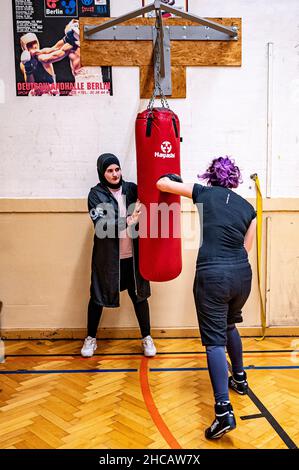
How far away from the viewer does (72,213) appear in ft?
11.8

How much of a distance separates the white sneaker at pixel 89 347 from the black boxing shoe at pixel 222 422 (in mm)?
1293

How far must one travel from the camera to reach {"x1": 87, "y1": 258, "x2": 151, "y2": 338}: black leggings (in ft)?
10.8

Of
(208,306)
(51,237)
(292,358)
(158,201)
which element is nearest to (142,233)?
(158,201)

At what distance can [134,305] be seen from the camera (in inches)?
131

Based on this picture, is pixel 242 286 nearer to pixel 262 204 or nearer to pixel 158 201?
pixel 158 201

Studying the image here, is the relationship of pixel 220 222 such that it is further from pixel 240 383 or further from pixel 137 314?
pixel 137 314

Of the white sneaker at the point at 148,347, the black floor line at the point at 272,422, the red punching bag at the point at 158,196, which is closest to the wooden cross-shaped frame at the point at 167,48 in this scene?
the red punching bag at the point at 158,196

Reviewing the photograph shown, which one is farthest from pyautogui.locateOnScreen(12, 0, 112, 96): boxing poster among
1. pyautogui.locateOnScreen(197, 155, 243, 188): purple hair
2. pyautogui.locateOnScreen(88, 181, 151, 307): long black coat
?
pyautogui.locateOnScreen(197, 155, 243, 188): purple hair

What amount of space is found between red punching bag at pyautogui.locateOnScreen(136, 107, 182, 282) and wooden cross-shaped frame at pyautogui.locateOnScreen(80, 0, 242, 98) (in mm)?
836

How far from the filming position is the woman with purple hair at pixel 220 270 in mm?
2244

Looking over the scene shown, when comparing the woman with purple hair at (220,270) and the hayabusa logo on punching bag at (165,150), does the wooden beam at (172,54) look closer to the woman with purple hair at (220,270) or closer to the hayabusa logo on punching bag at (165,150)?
the hayabusa logo on punching bag at (165,150)

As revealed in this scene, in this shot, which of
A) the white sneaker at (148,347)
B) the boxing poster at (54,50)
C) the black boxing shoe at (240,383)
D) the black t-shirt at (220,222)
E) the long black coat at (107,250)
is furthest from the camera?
the boxing poster at (54,50)

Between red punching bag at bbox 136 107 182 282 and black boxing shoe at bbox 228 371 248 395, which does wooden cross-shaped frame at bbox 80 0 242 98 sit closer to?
red punching bag at bbox 136 107 182 282

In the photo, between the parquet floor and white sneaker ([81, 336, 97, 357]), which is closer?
the parquet floor
